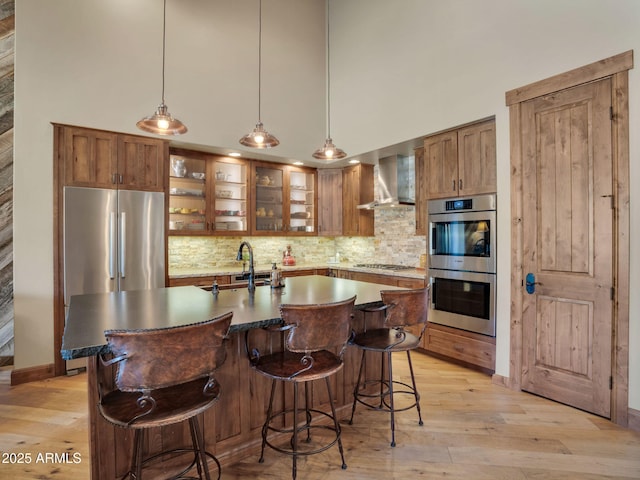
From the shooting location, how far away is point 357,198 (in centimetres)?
546

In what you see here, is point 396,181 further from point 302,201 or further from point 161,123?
point 161,123

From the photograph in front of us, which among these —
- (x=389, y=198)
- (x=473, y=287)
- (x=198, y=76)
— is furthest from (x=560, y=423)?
(x=198, y=76)

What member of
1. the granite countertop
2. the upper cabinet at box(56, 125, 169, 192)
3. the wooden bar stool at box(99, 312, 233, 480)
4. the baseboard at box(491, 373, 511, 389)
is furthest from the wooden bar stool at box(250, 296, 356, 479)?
the upper cabinet at box(56, 125, 169, 192)

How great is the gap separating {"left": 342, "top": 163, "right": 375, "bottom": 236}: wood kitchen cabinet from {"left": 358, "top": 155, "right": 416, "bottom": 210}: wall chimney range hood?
0.33 meters

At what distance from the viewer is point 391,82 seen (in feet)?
14.4

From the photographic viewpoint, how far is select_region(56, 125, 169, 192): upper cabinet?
11.7 feet

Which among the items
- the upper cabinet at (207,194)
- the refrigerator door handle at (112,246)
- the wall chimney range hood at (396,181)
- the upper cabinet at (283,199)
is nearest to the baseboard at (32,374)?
the refrigerator door handle at (112,246)

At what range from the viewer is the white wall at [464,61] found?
101 inches

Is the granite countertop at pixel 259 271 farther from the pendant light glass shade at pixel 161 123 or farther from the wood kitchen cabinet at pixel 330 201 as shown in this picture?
the pendant light glass shade at pixel 161 123

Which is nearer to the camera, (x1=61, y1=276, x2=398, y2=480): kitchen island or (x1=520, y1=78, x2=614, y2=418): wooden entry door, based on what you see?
(x1=61, y1=276, x2=398, y2=480): kitchen island

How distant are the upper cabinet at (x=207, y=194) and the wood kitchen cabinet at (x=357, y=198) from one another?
156 cm

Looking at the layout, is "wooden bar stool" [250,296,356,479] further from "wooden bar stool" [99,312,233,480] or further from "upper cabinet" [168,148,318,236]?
"upper cabinet" [168,148,318,236]

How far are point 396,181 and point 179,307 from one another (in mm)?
3651

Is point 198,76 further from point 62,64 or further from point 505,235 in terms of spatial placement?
point 505,235
